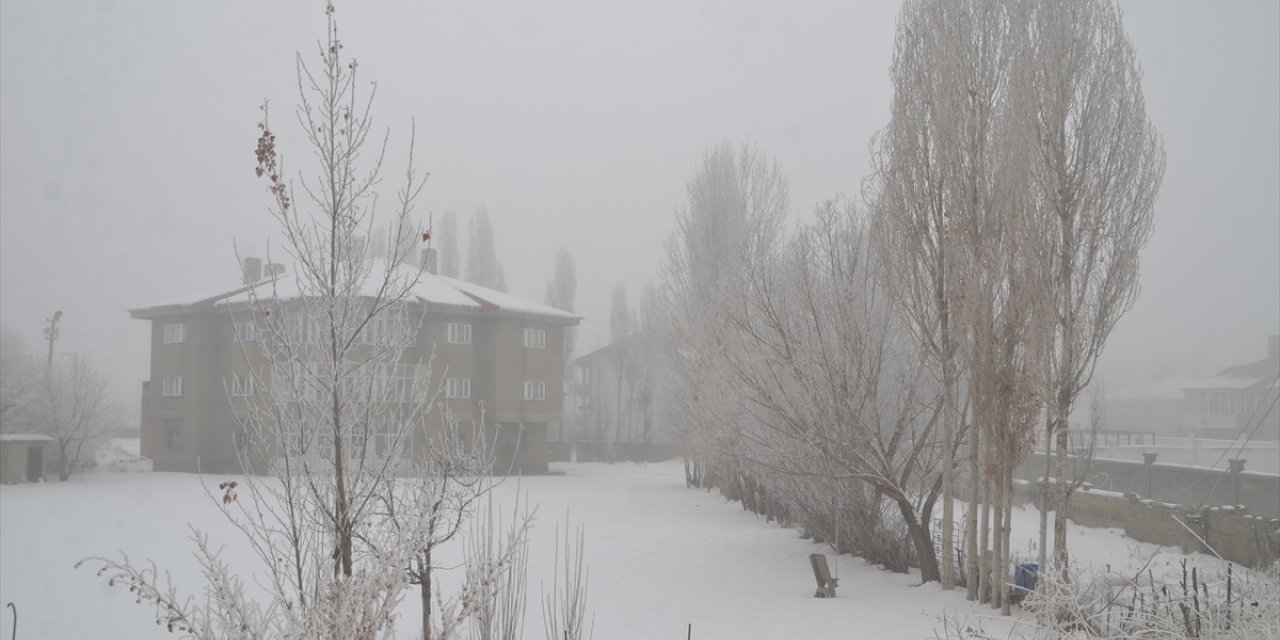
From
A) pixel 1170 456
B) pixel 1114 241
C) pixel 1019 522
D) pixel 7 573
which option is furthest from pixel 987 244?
pixel 1170 456

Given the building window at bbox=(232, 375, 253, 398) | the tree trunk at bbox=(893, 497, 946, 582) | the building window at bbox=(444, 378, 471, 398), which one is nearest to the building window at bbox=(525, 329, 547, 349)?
the building window at bbox=(444, 378, 471, 398)

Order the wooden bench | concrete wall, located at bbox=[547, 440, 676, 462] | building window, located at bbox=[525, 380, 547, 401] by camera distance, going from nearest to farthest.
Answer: the wooden bench, building window, located at bbox=[525, 380, 547, 401], concrete wall, located at bbox=[547, 440, 676, 462]

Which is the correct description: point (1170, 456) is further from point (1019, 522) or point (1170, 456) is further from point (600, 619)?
point (600, 619)

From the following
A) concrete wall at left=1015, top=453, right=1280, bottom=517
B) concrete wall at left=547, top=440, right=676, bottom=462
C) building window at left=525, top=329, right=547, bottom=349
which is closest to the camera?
concrete wall at left=1015, top=453, right=1280, bottom=517

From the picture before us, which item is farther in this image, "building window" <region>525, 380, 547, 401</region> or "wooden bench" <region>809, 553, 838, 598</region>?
A: "building window" <region>525, 380, 547, 401</region>

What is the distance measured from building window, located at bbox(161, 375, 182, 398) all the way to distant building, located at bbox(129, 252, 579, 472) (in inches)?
1.4

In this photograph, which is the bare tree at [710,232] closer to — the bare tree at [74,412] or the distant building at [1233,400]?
the bare tree at [74,412]

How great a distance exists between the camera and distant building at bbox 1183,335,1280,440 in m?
49.7

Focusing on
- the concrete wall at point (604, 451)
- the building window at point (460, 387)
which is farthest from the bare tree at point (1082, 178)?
the concrete wall at point (604, 451)

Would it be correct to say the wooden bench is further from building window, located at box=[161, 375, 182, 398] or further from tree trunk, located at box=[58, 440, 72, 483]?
tree trunk, located at box=[58, 440, 72, 483]

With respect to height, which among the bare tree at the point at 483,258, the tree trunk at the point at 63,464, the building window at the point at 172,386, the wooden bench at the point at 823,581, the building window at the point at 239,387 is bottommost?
the tree trunk at the point at 63,464

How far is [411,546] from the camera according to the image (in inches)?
196

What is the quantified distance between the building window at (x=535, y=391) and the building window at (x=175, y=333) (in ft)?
41.1

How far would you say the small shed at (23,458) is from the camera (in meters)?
28.1
